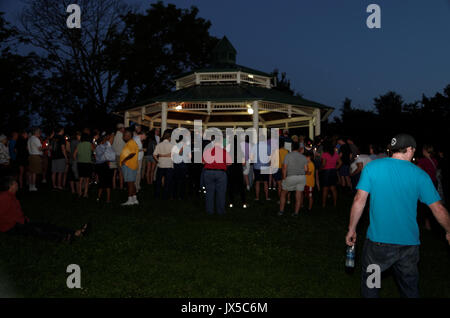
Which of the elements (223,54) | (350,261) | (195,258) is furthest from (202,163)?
(223,54)

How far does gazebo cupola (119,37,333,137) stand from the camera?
63.6ft

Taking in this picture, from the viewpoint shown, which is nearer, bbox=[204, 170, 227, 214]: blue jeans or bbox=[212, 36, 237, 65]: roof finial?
bbox=[204, 170, 227, 214]: blue jeans

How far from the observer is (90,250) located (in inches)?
256

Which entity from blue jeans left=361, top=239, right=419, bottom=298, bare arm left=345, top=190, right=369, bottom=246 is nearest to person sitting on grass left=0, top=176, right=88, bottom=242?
bare arm left=345, top=190, right=369, bottom=246

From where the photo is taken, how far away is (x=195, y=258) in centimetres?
618

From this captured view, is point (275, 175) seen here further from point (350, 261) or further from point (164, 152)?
point (350, 261)

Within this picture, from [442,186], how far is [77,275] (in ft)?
27.8

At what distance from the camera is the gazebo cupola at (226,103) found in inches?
763

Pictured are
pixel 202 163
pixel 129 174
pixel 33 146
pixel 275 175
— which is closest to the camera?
pixel 129 174

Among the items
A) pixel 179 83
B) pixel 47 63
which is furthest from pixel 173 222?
pixel 47 63

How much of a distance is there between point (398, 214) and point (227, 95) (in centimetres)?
1617

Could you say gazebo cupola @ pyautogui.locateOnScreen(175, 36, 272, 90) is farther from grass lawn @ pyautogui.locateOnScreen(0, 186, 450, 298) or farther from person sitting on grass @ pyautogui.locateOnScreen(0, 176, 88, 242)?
person sitting on grass @ pyautogui.locateOnScreen(0, 176, 88, 242)

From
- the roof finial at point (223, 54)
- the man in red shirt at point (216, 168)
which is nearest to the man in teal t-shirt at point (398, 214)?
the man in red shirt at point (216, 168)

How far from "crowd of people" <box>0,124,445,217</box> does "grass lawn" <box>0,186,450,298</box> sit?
100 cm
